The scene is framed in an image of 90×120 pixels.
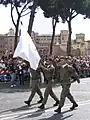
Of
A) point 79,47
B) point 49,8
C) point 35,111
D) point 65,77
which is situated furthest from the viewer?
point 79,47

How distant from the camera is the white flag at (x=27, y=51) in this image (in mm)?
12344

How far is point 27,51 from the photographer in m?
12.5

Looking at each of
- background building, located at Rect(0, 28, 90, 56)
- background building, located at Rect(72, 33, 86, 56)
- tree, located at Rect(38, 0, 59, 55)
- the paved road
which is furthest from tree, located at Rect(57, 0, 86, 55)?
the paved road

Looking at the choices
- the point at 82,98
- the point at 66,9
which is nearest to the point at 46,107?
the point at 82,98

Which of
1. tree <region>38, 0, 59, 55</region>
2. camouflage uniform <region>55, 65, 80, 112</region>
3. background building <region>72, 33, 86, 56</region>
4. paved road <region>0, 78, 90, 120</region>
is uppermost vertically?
tree <region>38, 0, 59, 55</region>

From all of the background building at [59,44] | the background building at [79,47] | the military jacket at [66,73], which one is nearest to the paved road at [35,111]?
the military jacket at [66,73]

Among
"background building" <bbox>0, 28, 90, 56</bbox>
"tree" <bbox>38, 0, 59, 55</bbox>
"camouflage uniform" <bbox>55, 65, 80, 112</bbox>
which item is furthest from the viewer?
"background building" <bbox>0, 28, 90, 56</bbox>

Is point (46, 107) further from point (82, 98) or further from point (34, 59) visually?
point (82, 98)

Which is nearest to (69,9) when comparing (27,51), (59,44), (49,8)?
(49,8)

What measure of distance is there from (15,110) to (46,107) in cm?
110

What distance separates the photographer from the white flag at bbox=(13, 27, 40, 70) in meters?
12.3

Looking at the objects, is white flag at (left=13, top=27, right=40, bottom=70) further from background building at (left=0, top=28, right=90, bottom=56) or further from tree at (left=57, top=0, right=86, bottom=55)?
background building at (left=0, top=28, right=90, bottom=56)

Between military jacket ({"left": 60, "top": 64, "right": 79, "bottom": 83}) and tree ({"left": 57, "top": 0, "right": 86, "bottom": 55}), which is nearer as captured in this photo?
military jacket ({"left": 60, "top": 64, "right": 79, "bottom": 83})

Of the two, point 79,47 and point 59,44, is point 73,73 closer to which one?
point 59,44
